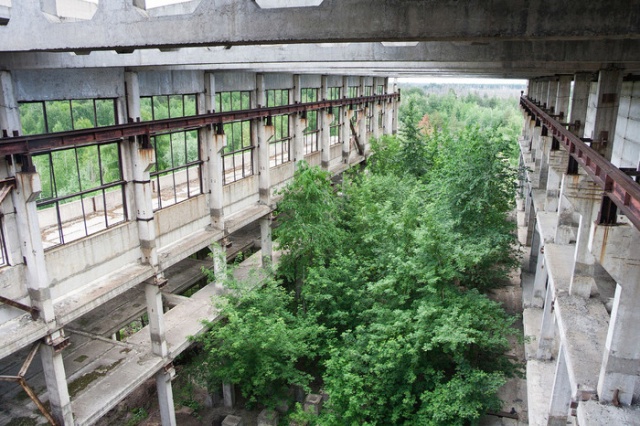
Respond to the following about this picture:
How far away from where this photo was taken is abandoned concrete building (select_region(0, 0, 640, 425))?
5770 mm

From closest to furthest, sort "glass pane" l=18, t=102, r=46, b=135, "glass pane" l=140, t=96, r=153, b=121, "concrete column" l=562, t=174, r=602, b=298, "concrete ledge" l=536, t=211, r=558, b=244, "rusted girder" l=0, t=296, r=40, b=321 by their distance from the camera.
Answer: "concrete column" l=562, t=174, r=602, b=298 → "rusted girder" l=0, t=296, r=40, b=321 → "concrete ledge" l=536, t=211, r=558, b=244 → "glass pane" l=140, t=96, r=153, b=121 → "glass pane" l=18, t=102, r=46, b=135

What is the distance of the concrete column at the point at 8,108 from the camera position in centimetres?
1161

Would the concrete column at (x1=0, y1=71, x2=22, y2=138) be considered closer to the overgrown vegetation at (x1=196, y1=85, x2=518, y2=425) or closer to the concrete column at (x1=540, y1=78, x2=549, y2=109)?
the overgrown vegetation at (x1=196, y1=85, x2=518, y2=425)

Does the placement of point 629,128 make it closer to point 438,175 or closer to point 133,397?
point 438,175

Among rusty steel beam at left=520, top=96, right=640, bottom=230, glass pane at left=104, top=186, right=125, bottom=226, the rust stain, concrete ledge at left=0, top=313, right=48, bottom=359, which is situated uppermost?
rusty steel beam at left=520, top=96, right=640, bottom=230

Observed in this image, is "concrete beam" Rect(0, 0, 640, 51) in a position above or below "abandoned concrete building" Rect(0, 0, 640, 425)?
above

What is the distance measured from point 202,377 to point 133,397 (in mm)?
3267

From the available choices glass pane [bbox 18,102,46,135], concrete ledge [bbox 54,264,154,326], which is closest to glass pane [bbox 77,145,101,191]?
glass pane [bbox 18,102,46,135]

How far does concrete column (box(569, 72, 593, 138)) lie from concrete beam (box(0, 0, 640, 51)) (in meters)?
10.5

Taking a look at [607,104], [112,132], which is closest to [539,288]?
[607,104]

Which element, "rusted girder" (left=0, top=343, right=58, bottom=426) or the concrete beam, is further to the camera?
"rusted girder" (left=0, top=343, right=58, bottom=426)

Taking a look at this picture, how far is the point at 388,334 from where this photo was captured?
1383cm

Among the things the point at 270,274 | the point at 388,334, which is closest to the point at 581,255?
the point at 388,334

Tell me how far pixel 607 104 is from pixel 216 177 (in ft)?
37.3
